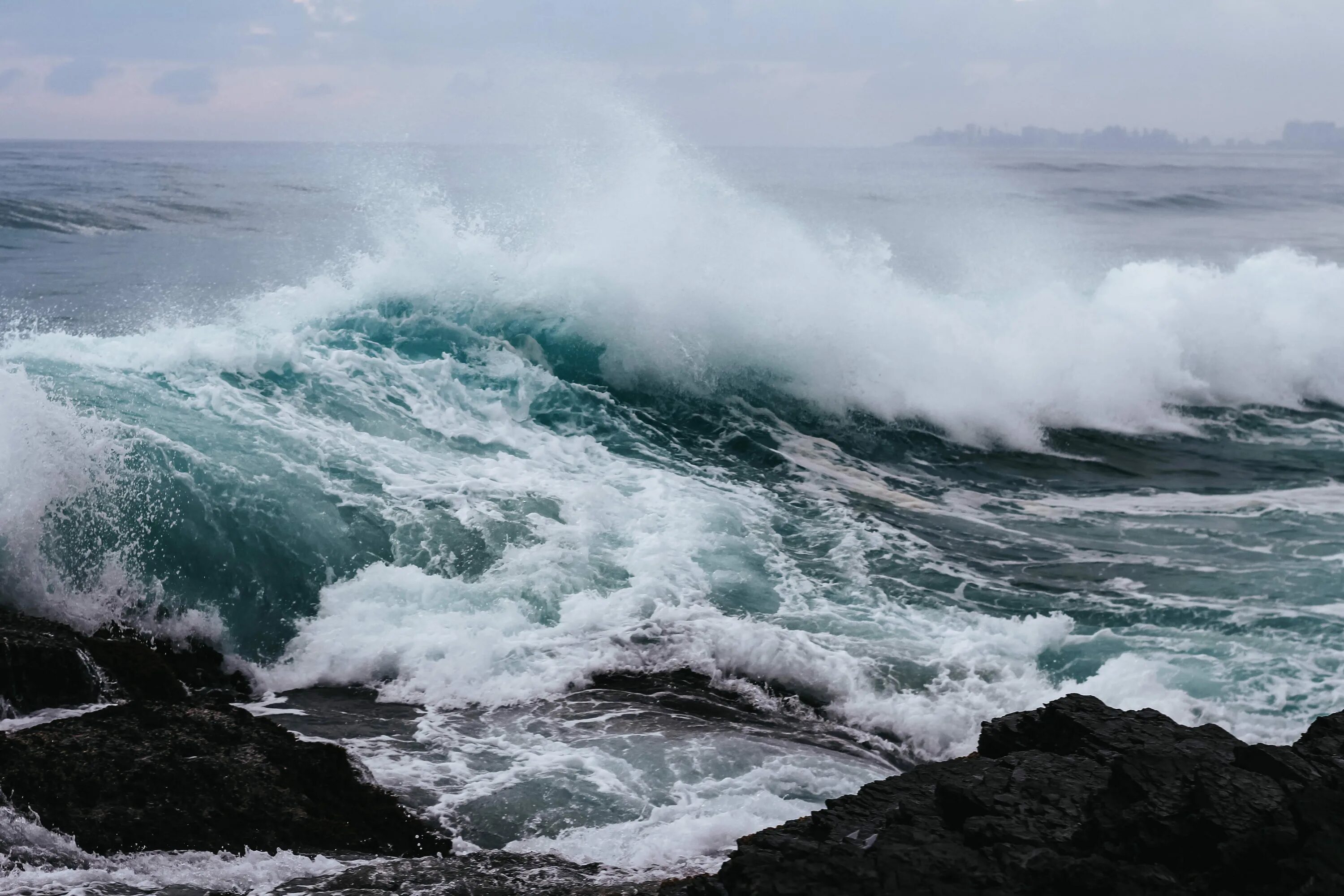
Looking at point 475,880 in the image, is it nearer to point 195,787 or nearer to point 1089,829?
point 195,787

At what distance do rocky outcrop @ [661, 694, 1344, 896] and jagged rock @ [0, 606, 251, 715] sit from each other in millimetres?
3280

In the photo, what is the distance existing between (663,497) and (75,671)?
5299mm

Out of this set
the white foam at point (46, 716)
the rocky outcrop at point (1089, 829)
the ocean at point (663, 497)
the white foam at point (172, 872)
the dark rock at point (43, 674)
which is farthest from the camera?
the ocean at point (663, 497)

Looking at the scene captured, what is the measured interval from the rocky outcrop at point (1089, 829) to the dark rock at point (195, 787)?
1694 millimetres

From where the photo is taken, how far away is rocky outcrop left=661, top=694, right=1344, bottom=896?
2846mm

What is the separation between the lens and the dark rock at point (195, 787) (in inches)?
158

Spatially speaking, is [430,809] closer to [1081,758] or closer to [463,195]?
[1081,758]

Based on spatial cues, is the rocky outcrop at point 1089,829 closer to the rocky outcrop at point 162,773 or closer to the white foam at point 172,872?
the white foam at point 172,872

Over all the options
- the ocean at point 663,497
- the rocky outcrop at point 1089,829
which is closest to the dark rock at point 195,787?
the ocean at point 663,497

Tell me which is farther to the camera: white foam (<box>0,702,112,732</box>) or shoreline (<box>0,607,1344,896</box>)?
white foam (<box>0,702,112,732</box>)

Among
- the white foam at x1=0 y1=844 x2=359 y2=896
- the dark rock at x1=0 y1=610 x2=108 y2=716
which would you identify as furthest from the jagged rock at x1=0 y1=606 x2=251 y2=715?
the white foam at x1=0 y1=844 x2=359 y2=896

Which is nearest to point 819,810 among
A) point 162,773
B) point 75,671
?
point 162,773

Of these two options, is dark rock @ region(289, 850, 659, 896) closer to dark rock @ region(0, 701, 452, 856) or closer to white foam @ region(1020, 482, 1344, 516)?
dark rock @ region(0, 701, 452, 856)

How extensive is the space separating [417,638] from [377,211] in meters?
21.7
